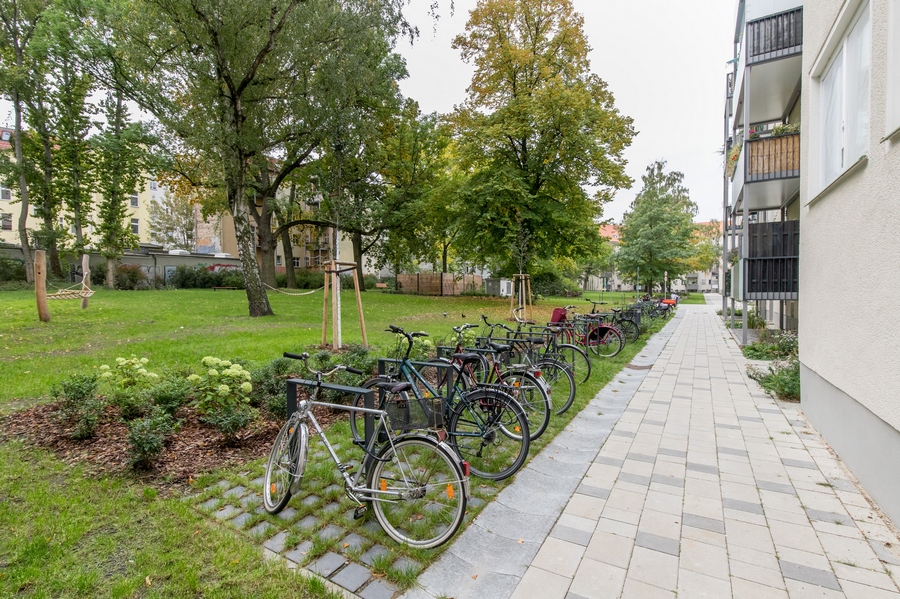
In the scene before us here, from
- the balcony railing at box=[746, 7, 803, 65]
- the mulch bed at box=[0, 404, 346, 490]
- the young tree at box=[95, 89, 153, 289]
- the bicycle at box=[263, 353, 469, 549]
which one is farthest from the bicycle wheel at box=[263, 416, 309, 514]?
the young tree at box=[95, 89, 153, 289]

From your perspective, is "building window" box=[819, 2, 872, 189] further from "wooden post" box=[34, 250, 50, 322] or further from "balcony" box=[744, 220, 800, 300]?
"wooden post" box=[34, 250, 50, 322]

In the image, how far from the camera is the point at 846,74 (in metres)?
3.82

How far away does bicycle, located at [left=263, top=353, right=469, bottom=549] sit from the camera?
2.43m

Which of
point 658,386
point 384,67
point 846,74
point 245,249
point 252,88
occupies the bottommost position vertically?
point 658,386

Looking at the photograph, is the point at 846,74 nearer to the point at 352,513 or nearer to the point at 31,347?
the point at 352,513

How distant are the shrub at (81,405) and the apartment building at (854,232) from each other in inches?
237

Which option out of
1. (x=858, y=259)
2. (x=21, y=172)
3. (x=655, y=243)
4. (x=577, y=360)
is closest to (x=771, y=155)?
(x=577, y=360)

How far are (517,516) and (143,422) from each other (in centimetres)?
295

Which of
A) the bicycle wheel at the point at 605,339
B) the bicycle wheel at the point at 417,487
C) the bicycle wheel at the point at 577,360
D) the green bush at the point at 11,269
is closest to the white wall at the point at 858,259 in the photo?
the bicycle wheel at the point at 577,360

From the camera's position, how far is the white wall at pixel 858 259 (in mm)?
2802

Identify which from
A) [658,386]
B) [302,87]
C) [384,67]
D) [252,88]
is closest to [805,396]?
[658,386]

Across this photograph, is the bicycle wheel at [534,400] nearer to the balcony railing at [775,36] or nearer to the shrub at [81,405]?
the shrub at [81,405]

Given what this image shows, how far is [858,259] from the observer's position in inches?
133

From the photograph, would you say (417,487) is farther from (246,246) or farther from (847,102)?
(246,246)
